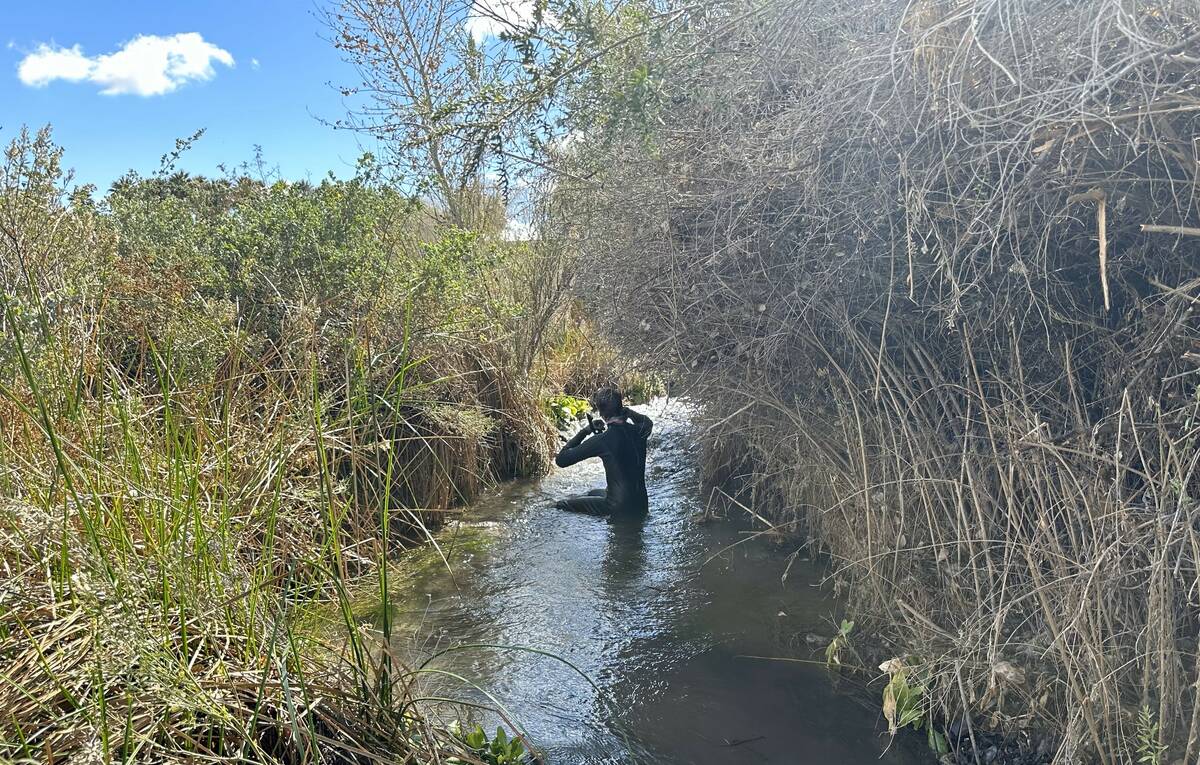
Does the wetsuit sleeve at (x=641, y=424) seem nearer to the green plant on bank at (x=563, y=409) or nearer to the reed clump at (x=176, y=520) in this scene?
the reed clump at (x=176, y=520)

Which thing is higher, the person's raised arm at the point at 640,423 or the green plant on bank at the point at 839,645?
the person's raised arm at the point at 640,423

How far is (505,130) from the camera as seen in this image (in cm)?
485

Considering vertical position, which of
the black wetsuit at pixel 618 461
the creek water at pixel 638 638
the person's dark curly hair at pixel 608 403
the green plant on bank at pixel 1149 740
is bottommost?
the creek water at pixel 638 638

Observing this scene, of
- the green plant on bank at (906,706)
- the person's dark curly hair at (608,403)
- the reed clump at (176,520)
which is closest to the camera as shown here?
the reed clump at (176,520)

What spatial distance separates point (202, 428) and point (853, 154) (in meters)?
3.13

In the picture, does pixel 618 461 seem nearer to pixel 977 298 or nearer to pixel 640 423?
pixel 640 423

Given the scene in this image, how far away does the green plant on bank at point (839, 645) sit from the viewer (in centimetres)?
462

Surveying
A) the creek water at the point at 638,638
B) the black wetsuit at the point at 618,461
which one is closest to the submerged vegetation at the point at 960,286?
the creek water at the point at 638,638

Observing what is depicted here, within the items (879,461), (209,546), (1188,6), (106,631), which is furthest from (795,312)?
(106,631)

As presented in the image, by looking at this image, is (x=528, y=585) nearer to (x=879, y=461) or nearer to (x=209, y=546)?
(x=879, y=461)

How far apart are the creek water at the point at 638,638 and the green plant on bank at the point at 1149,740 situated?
109cm

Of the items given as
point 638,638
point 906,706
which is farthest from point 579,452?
point 906,706

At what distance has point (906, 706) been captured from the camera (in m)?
3.86

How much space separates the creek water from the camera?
413cm
